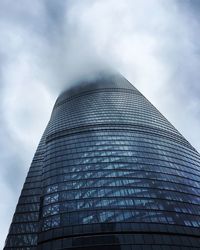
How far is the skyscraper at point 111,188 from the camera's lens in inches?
2240

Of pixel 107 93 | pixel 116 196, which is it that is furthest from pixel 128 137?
pixel 107 93

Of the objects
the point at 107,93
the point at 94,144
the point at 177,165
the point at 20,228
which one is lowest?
the point at 20,228

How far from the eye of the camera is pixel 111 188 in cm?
6700

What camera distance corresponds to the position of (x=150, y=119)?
105m

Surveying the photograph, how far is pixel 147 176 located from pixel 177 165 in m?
13.4

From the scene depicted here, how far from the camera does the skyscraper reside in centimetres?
5691

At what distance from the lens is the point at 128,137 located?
8906 centimetres

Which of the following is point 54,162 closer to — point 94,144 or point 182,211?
point 94,144

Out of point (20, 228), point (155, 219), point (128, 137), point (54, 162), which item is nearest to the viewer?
point (155, 219)

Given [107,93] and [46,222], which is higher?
[107,93]

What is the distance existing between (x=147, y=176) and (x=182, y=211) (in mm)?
11409

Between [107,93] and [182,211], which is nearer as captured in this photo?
[182,211]

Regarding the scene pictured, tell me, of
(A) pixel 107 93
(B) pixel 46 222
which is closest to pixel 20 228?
(B) pixel 46 222

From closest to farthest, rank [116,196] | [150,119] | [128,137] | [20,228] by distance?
[116,196], [20,228], [128,137], [150,119]
